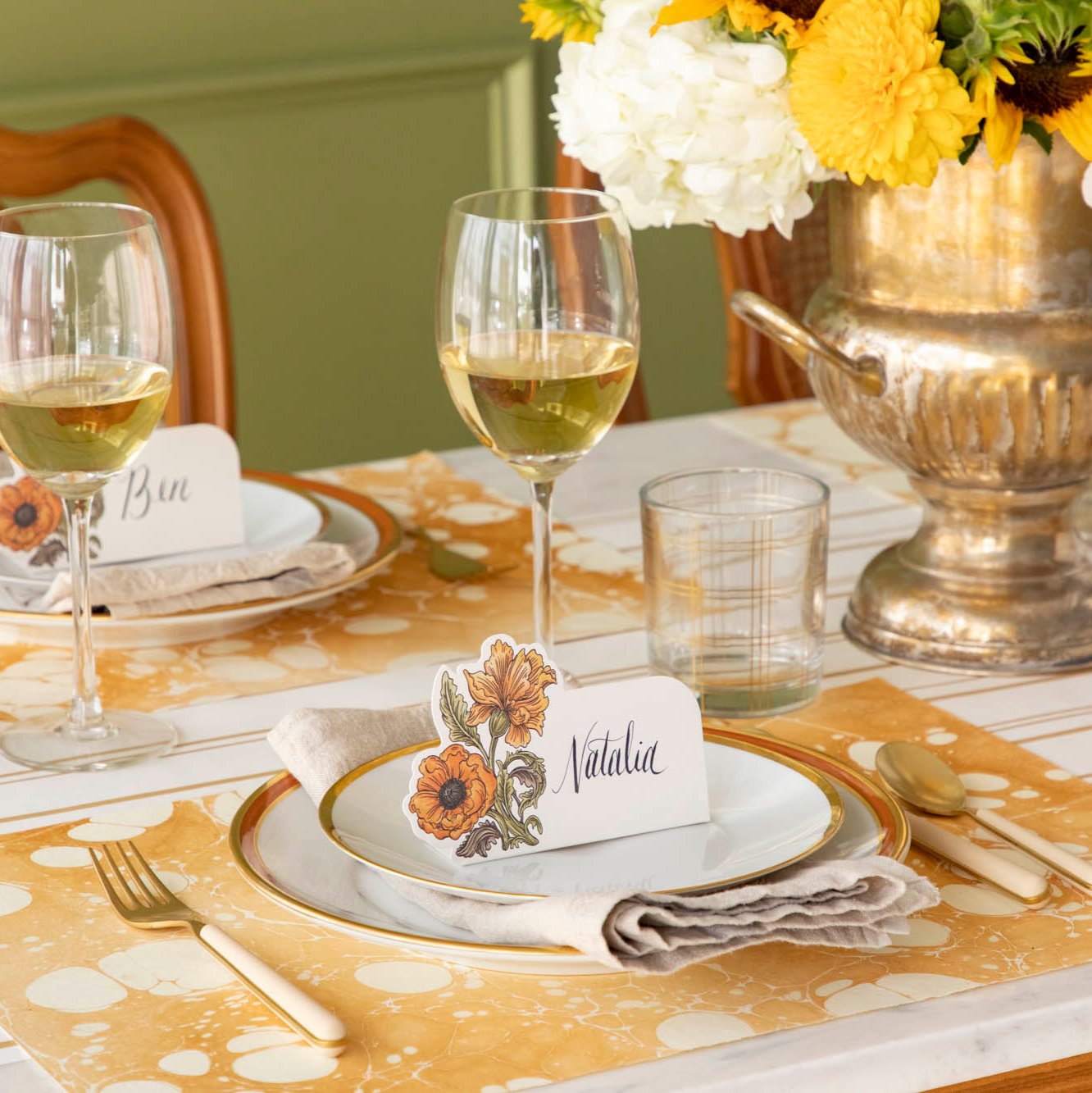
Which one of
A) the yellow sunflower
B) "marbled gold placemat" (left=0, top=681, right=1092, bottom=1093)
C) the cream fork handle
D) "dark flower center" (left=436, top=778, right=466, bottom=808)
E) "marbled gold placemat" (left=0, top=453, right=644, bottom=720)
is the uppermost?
the yellow sunflower

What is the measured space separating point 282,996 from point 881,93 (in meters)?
0.52

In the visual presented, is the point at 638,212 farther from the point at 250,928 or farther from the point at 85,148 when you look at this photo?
the point at 85,148

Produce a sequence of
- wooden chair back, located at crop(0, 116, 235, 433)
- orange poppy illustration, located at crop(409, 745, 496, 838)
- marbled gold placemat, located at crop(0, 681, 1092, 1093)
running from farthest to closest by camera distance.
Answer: wooden chair back, located at crop(0, 116, 235, 433) < orange poppy illustration, located at crop(409, 745, 496, 838) < marbled gold placemat, located at crop(0, 681, 1092, 1093)

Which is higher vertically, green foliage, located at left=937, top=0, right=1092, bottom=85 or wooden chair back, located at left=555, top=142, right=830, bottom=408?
green foliage, located at left=937, top=0, right=1092, bottom=85

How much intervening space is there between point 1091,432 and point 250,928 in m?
0.56

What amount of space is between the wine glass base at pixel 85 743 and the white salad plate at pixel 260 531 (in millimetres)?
156

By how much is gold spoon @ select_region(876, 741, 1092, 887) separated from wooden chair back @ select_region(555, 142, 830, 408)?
1099 mm

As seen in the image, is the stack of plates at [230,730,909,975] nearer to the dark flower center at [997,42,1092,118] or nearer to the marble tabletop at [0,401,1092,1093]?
the marble tabletop at [0,401,1092,1093]

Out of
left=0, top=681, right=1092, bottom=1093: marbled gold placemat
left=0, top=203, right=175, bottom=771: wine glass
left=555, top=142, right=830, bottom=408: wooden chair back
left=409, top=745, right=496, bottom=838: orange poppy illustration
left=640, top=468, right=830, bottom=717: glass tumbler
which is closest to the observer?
left=0, top=681, right=1092, bottom=1093: marbled gold placemat

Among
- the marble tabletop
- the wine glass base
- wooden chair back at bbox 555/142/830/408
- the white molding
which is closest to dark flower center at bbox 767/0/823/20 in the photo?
the marble tabletop

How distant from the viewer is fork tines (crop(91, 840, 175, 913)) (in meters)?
0.74

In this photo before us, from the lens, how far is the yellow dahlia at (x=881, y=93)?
0.86 metres

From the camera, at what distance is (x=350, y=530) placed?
121 cm

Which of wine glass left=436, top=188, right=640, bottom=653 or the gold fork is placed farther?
wine glass left=436, top=188, right=640, bottom=653
